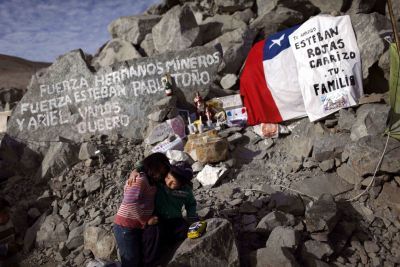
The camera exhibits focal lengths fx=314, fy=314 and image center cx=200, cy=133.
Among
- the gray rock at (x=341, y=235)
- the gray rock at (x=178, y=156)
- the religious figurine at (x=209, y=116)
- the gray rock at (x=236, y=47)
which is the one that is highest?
the gray rock at (x=236, y=47)

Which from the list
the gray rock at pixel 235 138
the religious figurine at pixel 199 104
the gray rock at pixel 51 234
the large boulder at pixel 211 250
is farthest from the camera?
the religious figurine at pixel 199 104

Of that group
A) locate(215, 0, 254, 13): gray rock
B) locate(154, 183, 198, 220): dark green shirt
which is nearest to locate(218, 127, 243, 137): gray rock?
locate(154, 183, 198, 220): dark green shirt

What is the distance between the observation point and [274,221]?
3.63 m

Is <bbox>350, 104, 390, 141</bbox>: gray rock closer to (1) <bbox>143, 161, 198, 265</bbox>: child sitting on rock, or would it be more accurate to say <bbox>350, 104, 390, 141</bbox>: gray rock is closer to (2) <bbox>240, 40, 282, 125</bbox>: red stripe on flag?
(2) <bbox>240, 40, 282, 125</bbox>: red stripe on flag

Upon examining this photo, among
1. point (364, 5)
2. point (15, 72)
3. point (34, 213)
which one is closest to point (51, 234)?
point (34, 213)

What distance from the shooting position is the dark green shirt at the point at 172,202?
126 inches

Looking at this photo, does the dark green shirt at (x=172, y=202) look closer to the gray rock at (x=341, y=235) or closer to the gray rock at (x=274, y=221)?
the gray rock at (x=274, y=221)

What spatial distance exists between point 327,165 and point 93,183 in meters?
3.96

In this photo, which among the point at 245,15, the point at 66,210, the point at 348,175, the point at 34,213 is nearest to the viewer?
the point at 348,175

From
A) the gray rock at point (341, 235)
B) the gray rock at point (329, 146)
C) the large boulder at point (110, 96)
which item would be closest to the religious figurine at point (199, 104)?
the large boulder at point (110, 96)

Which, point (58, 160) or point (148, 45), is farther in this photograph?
point (148, 45)

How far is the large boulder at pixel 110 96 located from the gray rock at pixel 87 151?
0.80 meters

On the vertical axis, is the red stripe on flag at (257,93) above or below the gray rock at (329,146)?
above

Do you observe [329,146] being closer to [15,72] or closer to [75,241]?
[75,241]
